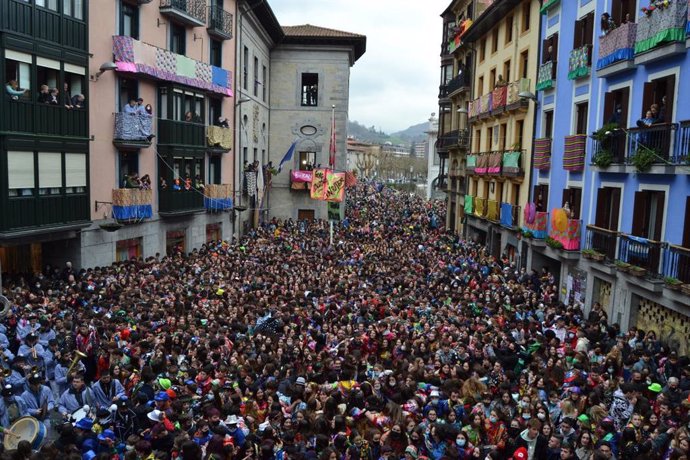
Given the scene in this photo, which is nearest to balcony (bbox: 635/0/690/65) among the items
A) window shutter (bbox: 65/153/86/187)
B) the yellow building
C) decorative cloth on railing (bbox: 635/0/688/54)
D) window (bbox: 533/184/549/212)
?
decorative cloth on railing (bbox: 635/0/688/54)

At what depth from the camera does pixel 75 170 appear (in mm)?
20859

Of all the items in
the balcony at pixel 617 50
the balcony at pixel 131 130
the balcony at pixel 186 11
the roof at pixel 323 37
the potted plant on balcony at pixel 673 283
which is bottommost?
the potted plant on balcony at pixel 673 283

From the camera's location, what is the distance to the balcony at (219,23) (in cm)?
2952

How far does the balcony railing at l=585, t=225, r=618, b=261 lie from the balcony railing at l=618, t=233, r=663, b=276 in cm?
39

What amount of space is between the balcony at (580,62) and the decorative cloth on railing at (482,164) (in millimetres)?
10025

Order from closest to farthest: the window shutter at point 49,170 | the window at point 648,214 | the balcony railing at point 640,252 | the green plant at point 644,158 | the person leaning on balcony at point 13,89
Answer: the balcony railing at point 640,252 < the green plant at point 644,158 < the window at point 648,214 < the person leaning on balcony at point 13,89 < the window shutter at point 49,170

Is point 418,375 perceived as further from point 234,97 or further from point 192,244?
point 234,97

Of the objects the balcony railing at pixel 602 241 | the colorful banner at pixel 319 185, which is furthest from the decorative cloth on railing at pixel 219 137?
the balcony railing at pixel 602 241

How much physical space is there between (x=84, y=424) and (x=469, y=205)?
28181 millimetres

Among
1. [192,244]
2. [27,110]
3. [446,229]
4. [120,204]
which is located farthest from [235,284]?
[446,229]

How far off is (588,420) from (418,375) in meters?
3.10

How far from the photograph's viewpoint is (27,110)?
1848 cm

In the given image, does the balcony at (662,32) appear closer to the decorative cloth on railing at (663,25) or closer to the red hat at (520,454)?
the decorative cloth on railing at (663,25)

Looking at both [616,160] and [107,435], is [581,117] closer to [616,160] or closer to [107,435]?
[616,160]
